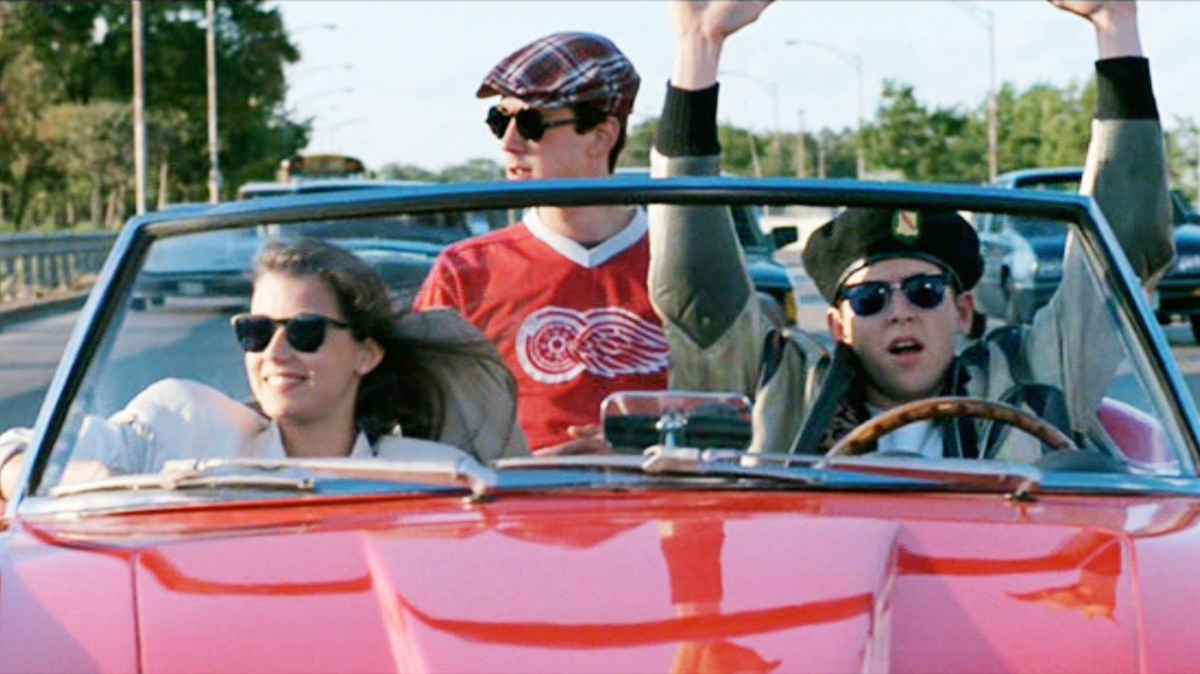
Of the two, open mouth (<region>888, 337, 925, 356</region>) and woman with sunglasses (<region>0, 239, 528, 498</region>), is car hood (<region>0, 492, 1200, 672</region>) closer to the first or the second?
woman with sunglasses (<region>0, 239, 528, 498</region>)

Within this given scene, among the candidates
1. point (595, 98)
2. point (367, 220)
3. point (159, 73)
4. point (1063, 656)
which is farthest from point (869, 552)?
point (159, 73)

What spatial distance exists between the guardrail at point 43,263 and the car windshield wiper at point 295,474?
28.1 m

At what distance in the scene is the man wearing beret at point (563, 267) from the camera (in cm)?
429

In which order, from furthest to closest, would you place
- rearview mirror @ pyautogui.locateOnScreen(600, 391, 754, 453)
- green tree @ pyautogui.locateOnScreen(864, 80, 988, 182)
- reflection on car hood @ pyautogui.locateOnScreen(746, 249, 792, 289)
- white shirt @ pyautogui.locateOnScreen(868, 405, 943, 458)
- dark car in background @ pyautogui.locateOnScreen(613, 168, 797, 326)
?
green tree @ pyautogui.locateOnScreen(864, 80, 988, 182) → reflection on car hood @ pyautogui.locateOnScreen(746, 249, 792, 289) → dark car in background @ pyautogui.locateOnScreen(613, 168, 797, 326) → white shirt @ pyautogui.locateOnScreen(868, 405, 943, 458) → rearview mirror @ pyautogui.locateOnScreen(600, 391, 754, 453)

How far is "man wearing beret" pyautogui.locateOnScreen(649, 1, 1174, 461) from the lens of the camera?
404cm

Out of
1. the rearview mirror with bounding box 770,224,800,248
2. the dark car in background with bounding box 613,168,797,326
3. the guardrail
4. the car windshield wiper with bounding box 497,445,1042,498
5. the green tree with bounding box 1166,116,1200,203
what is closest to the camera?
the car windshield wiper with bounding box 497,445,1042,498

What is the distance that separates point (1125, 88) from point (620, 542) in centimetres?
180

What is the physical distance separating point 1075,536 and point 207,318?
1.27m

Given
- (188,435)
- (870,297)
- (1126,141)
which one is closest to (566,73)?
(870,297)

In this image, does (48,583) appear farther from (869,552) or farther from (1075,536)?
(1075,536)

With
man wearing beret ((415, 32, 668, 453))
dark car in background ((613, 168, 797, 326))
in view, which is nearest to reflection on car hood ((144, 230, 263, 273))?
man wearing beret ((415, 32, 668, 453))

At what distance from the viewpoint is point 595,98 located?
16.3 ft

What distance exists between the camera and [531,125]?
16.3ft

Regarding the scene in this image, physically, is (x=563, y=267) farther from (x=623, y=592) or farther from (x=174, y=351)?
(x=623, y=592)
